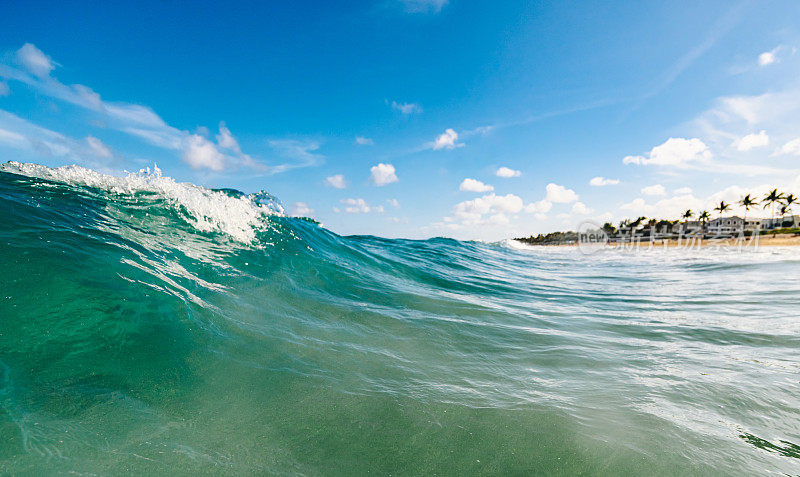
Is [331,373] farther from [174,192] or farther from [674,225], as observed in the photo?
[674,225]

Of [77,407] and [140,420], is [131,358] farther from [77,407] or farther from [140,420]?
[140,420]

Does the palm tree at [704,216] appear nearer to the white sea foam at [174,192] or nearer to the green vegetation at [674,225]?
the green vegetation at [674,225]

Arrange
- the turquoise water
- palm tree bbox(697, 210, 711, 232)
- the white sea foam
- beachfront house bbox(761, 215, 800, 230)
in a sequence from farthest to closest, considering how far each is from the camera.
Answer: palm tree bbox(697, 210, 711, 232) → beachfront house bbox(761, 215, 800, 230) → the white sea foam → the turquoise water

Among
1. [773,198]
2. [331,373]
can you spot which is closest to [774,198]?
[773,198]

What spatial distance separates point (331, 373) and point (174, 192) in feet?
24.4

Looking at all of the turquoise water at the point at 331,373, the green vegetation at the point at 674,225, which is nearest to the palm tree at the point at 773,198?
the green vegetation at the point at 674,225

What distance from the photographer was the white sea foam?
711 centimetres

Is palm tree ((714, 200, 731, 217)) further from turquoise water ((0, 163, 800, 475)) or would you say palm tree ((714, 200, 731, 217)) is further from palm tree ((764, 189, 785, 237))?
turquoise water ((0, 163, 800, 475))

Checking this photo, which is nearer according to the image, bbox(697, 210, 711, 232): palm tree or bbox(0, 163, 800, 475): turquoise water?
bbox(0, 163, 800, 475): turquoise water

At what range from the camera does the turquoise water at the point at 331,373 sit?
189 cm

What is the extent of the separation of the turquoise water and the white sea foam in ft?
3.63

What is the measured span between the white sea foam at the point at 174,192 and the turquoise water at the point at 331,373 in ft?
3.63

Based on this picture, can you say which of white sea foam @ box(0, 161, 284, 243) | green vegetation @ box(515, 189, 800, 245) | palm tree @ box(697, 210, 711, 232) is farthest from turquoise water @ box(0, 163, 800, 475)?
palm tree @ box(697, 210, 711, 232)

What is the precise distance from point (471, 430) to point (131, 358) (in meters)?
2.98
